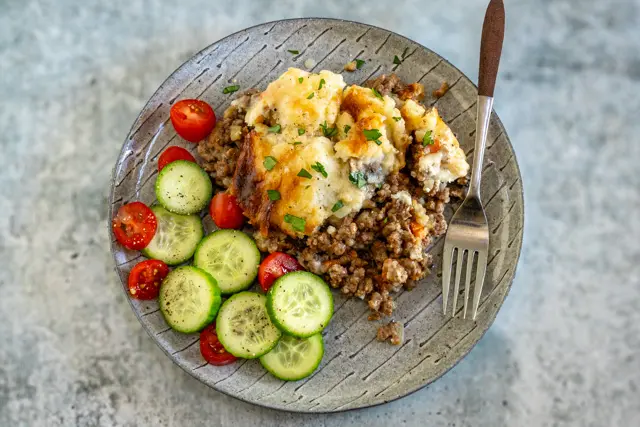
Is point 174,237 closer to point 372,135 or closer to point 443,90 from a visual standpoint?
point 372,135

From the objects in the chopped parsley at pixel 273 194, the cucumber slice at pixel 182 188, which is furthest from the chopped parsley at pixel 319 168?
the cucumber slice at pixel 182 188

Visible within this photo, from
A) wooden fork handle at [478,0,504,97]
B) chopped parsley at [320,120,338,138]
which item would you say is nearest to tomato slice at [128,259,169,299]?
chopped parsley at [320,120,338,138]

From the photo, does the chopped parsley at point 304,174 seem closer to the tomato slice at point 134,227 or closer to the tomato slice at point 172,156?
the tomato slice at point 172,156

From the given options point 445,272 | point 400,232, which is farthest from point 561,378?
point 400,232

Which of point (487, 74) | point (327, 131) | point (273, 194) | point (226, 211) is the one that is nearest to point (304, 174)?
point (273, 194)

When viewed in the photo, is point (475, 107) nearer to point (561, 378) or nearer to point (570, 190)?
point (570, 190)
